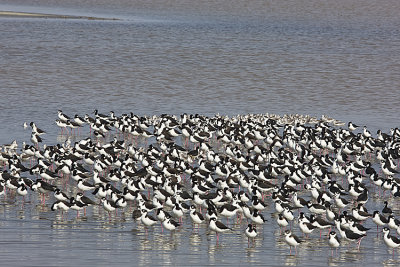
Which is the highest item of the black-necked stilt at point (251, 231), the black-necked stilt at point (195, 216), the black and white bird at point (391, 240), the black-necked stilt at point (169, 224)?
the black-necked stilt at point (195, 216)

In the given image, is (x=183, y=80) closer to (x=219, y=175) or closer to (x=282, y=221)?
(x=219, y=175)

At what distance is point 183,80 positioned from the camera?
65.7 metres

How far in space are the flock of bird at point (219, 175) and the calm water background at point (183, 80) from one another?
714mm

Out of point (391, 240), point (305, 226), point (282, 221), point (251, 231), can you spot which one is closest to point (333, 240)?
point (305, 226)

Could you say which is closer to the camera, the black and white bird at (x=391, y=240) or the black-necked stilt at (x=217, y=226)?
the black and white bird at (x=391, y=240)

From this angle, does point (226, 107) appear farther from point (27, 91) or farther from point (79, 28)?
point (79, 28)

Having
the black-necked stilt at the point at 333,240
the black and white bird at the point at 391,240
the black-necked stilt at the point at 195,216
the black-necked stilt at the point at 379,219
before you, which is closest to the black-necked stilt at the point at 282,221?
the black-necked stilt at the point at 333,240

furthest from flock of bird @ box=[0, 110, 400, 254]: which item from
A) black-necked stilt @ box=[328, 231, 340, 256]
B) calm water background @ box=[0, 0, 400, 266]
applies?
calm water background @ box=[0, 0, 400, 266]

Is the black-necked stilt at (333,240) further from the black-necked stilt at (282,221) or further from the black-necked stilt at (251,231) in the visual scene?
the black-necked stilt at (251,231)

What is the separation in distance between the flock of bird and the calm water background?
2.34 ft

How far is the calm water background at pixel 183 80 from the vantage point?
2492 centimetres

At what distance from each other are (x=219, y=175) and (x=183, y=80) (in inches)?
1265

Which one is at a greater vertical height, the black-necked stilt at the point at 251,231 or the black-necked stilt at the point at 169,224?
the black-necked stilt at the point at 169,224

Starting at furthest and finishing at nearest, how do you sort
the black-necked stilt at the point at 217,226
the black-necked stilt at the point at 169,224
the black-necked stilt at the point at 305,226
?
the black-necked stilt at the point at 169,224, the black-necked stilt at the point at 305,226, the black-necked stilt at the point at 217,226
